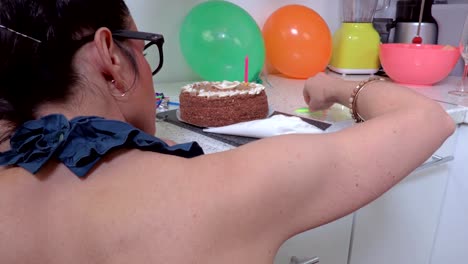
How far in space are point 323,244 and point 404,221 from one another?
34 cm

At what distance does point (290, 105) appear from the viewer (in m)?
1.06

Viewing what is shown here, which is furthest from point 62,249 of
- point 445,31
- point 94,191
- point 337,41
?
point 445,31

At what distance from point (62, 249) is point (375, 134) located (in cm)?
38

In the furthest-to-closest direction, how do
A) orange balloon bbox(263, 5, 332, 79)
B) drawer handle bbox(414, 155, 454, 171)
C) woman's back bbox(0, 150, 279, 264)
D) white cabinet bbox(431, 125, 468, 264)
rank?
orange balloon bbox(263, 5, 332, 79) < white cabinet bbox(431, 125, 468, 264) < drawer handle bbox(414, 155, 454, 171) < woman's back bbox(0, 150, 279, 264)

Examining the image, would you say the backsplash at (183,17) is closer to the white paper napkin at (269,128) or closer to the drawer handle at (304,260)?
the white paper napkin at (269,128)

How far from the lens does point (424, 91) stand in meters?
1.24

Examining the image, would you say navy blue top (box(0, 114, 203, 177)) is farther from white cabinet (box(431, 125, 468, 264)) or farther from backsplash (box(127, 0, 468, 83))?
white cabinet (box(431, 125, 468, 264))

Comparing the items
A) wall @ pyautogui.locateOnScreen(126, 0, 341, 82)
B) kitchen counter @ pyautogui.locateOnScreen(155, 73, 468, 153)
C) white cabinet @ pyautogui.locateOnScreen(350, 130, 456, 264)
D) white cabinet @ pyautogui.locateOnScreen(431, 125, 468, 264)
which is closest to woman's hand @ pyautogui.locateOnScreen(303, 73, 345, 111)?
kitchen counter @ pyautogui.locateOnScreen(155, 73, 468, 153)

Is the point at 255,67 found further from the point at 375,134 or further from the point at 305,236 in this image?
the point at 375,134

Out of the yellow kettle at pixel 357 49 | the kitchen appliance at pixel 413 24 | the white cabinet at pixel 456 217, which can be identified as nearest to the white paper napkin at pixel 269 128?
the white cabinet at pixel 456 217

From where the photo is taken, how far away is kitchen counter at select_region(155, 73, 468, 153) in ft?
2.65

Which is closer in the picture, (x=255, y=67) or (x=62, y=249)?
(x=62, y=249)

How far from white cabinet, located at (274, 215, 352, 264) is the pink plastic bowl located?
0.72 m

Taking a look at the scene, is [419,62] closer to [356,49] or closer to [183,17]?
[356,49]
